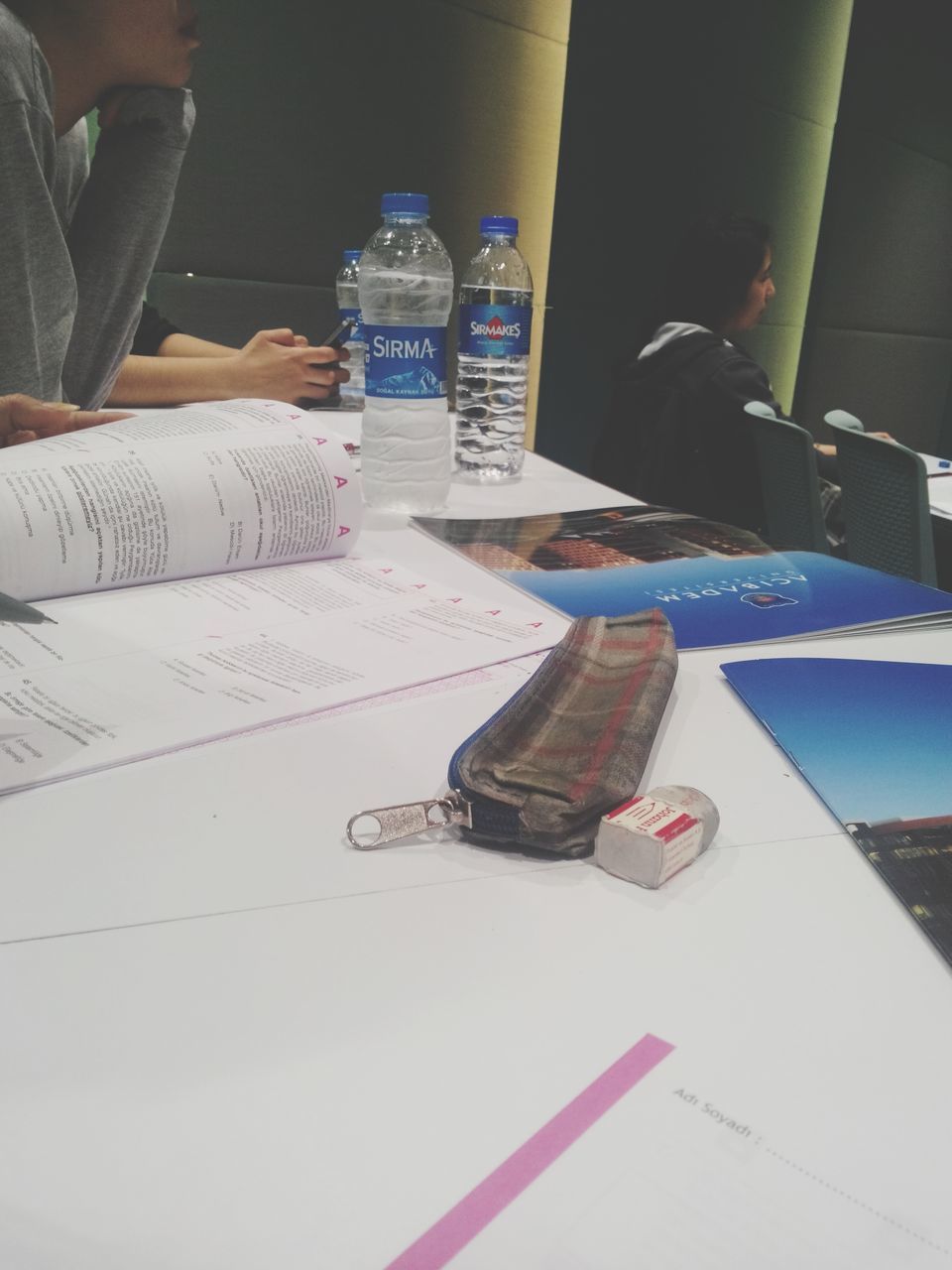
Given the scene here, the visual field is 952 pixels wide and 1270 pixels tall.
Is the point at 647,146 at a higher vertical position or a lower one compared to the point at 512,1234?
higher

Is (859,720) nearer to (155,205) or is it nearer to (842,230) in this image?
(155,205)

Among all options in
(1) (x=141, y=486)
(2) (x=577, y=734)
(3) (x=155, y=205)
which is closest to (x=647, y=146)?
(3) (x=155, y=205)

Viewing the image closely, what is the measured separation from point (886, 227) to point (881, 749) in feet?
12.9

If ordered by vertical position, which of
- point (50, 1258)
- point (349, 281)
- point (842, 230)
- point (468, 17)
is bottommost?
point (50, 1258)

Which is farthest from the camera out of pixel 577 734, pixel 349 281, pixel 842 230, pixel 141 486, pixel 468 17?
pixel 842 230

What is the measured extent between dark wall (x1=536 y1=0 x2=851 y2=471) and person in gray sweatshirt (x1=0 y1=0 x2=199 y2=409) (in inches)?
75.7

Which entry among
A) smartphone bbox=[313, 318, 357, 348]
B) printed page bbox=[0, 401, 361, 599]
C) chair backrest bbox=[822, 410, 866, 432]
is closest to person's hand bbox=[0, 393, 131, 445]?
printed page bbox=[0, 401, 361, 599]

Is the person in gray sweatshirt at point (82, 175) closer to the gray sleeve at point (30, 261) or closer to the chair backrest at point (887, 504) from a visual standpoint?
the gray sleeve at point (30, 261)

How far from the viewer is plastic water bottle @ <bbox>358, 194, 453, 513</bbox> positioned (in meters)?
0.79

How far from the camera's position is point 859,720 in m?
0.45

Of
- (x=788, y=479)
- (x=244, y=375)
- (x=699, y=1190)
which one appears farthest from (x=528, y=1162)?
(x=788, y=479)

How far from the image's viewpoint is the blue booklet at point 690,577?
0.60 m

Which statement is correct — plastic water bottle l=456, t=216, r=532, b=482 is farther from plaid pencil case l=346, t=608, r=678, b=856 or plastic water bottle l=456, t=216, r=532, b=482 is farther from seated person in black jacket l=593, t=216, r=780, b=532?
seated person in black jacket l=593, t=216, r=780, b=532

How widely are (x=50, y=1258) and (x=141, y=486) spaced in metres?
0.49
